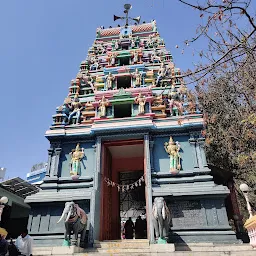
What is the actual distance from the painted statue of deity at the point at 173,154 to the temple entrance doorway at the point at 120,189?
3.72 ft

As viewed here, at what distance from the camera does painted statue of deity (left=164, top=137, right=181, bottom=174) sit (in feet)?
30.4

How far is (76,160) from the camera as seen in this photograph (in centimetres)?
984

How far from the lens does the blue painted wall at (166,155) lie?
9.46 meters

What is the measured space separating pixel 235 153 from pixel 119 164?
5900mm

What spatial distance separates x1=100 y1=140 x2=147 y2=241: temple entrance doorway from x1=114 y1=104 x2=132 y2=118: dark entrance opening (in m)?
1.64

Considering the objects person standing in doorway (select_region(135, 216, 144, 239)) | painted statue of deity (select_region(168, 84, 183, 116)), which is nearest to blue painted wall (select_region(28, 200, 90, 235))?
person standing in doorway (select_region(135, 216, 144, 239))

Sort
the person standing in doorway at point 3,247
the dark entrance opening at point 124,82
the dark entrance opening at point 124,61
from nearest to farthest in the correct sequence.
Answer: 1. the person standing in doorway at point 3,247
2. the dark entrance opening at point 124,82
3. the dark entrance opening at point 124,61

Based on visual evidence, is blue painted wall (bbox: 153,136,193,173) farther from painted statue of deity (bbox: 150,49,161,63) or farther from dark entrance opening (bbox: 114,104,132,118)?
painted statue of deity (bbox: 150,49,161,63)

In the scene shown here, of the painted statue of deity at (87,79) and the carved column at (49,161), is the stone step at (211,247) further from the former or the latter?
the painted statue of deity at (87,79)

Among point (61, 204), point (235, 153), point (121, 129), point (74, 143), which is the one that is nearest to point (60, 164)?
point (74, 143)

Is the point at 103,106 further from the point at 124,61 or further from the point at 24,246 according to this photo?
the point at 24,246

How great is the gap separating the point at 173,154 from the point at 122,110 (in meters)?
3.70

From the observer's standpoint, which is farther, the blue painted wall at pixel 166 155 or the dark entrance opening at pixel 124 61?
the dark entrance opening at pixel 124 61

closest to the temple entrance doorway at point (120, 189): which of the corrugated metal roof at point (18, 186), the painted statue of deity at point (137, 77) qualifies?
the painted statue of deity at point (137, 77)
